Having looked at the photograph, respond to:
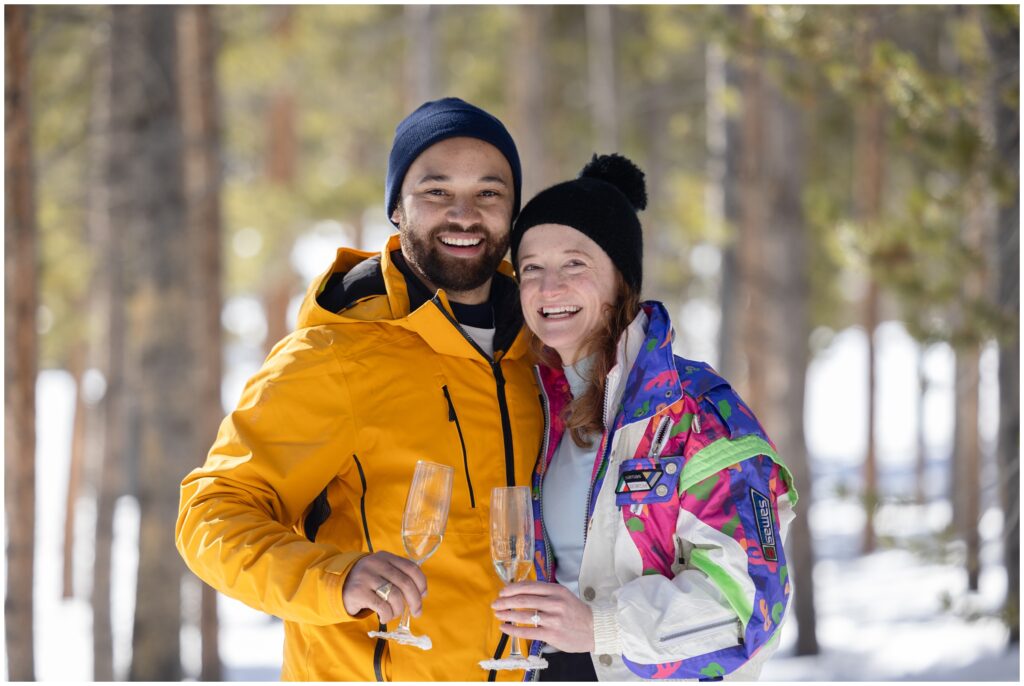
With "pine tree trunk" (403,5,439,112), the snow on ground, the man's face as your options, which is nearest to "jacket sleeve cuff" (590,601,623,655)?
the man's face

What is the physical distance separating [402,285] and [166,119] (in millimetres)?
6762

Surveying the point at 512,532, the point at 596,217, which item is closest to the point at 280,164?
the point at 596,217

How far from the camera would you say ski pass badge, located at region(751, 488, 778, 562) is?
2.55m

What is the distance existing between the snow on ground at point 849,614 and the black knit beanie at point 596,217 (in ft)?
17.4

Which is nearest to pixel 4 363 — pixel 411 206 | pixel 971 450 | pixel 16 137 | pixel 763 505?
pixel 16 137

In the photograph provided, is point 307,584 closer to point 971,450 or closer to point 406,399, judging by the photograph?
point 406,399

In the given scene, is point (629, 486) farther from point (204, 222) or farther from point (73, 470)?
point (73, 470)

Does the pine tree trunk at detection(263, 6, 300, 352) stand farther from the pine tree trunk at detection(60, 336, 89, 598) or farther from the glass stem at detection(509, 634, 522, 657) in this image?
the glass stem at detection(509, 634, 522, 657)

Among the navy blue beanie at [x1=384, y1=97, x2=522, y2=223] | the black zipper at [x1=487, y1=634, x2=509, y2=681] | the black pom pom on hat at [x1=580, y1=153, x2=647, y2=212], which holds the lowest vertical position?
the black zipper at [x1=487, y1=634, x2=509, y2=681]

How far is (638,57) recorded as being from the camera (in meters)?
16.2

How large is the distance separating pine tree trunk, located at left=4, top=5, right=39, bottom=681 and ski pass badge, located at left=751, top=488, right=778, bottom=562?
4440 millimetres

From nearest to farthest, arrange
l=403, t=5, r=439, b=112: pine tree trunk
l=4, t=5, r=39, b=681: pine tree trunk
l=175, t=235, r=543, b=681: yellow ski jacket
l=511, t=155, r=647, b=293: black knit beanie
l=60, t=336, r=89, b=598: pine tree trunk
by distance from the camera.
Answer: l=175, t=235, r=543, b=681: yellow ski jacket
l=511, t=155, r=647, b=293: black knit beanie
l=4, t=5, r=39, b=681: pine tree trunk
l=403, t=5, r=439, b=112: pine tree trunk
l=60, t=336, r=89, b=598: pine tree trunk

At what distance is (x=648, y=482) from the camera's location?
2.65 m

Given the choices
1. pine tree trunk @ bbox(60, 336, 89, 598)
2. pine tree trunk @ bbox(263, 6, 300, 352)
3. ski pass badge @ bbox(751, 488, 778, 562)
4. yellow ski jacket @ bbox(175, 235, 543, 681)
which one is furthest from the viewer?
pine tree trunk @ bbox(263, 6, 300, 352)
